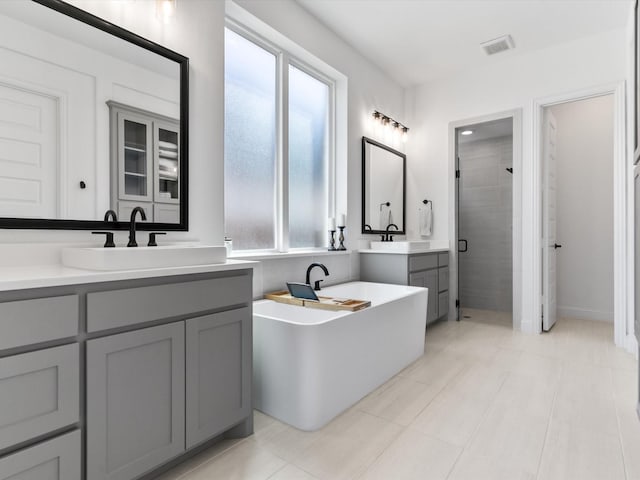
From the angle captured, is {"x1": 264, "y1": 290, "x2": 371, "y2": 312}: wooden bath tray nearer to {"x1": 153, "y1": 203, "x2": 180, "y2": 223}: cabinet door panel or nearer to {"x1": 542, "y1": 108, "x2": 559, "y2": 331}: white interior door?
{"x1": 153, "y1": 203, "x2": 180, "y2": 223}: cabinet door panel

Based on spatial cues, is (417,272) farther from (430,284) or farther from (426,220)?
(426,220)

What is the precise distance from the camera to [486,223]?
15.9 ft

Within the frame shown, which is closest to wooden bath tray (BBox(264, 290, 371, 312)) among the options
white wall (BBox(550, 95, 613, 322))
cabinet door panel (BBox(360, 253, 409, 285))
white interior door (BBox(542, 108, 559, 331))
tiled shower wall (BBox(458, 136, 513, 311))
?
cabinet door panel (BBox(360, 253, 409, 285))

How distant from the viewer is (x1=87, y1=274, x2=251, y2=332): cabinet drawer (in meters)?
1.25

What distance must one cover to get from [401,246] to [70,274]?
2.87m

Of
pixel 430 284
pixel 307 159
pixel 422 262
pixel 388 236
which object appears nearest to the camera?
pixel 307 159

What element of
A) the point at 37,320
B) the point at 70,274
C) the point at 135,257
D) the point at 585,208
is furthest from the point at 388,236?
the point at 37,320

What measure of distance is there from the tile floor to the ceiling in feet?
9.51

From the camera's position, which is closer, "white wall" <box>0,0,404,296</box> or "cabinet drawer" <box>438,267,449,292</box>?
"white wall" <box>0,0,404,296</box>

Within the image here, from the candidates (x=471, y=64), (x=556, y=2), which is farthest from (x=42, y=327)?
(x=471, y=64)

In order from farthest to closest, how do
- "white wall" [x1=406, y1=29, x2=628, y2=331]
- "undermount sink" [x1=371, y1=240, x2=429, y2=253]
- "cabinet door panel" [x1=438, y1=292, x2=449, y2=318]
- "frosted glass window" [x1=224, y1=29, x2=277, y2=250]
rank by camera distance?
"cabinet door panel" [x1=438, y1=292, x2=449, y2=318], "undermount sink" [x1=371, y1=240, x2=429, y2=253], "white wall" [x1=406, y1=29, x2=628, y2=331], "frosted glass window" [x1=224, y1=29, x2=277, y2=250]

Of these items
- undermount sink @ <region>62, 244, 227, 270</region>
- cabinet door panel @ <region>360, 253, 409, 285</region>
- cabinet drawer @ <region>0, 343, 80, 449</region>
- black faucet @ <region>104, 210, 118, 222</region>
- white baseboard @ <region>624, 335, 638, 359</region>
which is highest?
black faucet @ <region>104, 210, 118, 222</region>

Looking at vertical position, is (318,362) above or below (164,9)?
below

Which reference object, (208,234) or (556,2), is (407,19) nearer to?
(556,2)
